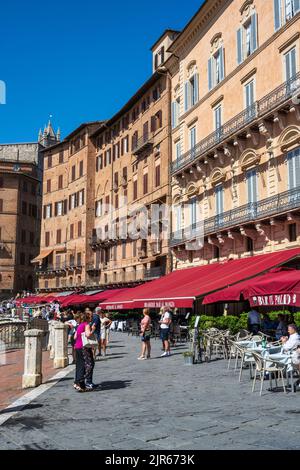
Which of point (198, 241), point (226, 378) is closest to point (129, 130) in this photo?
point (198, 241)

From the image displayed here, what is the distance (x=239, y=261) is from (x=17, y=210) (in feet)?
151

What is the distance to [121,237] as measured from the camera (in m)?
39.5

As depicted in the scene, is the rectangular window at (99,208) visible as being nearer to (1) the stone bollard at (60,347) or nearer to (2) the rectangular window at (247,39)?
(2) the rectangular window at (247,39)

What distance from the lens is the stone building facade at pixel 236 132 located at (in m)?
20.1

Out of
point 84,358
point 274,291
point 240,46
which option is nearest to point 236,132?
point 240,46

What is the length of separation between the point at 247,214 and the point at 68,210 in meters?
31.8

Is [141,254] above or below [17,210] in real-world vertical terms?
below

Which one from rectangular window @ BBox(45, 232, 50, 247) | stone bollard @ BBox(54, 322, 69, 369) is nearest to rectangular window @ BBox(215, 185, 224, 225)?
stone bollard @ BBox(54, 322, 69, 369)

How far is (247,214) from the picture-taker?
2200cm

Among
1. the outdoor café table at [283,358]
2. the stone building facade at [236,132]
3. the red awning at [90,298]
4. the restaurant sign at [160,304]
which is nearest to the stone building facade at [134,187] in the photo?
the stone building facade at [236,132]

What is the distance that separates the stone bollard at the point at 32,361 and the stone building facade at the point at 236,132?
1125 centimetres

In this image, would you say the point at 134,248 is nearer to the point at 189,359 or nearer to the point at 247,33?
the point at 247,33
